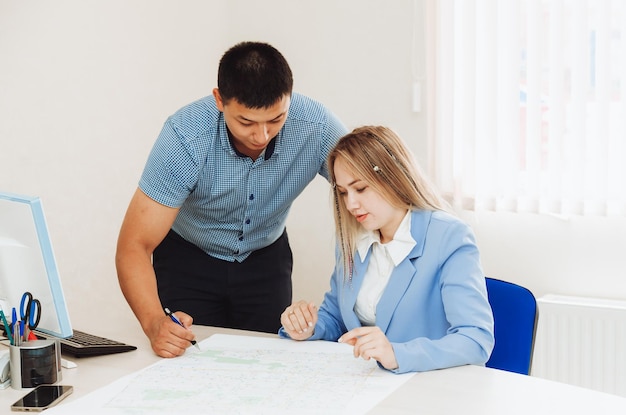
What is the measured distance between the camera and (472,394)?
1.45 meters

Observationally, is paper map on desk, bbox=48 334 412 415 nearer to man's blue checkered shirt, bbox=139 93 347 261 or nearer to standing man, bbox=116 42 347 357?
standing man, bbox=116 42 347 357

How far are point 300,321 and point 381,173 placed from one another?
0.38 m

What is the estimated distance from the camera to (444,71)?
306 centimetres

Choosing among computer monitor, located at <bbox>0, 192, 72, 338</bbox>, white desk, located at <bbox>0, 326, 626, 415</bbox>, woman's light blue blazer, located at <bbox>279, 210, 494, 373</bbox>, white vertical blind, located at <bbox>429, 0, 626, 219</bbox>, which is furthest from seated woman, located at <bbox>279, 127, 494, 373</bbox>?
white vertical blind, located at <bbox>429, 0, 626, 219</bbox>

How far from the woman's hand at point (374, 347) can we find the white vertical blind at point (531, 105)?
1.54 metres

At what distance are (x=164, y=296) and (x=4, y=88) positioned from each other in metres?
0.93

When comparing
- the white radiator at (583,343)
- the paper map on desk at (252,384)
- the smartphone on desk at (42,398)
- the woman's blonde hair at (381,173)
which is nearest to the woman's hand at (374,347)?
the paper map on desk at (252,384)

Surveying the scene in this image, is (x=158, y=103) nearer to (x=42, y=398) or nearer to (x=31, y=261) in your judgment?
(x=31, y=261)

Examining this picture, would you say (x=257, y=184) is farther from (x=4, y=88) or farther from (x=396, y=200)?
(x=4, y=88)

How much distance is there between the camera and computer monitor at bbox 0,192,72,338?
5.01ft

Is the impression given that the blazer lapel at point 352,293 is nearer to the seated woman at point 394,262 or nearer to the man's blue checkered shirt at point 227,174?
the seated woman at point 394,262

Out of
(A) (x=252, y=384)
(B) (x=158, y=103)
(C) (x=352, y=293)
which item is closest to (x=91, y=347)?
(A) (x=252, y=384)

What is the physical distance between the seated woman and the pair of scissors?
53cm

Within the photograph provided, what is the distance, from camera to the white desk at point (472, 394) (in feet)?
4.55
